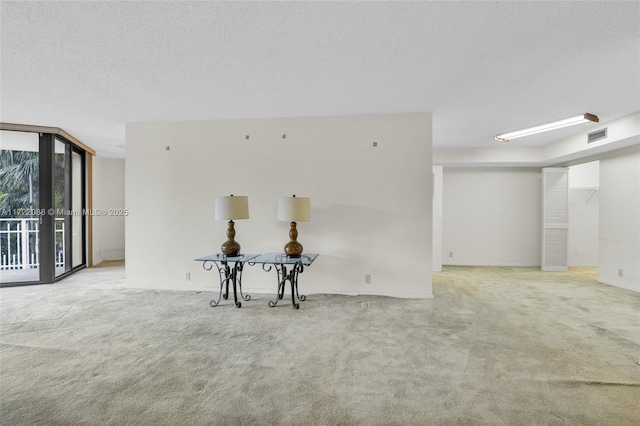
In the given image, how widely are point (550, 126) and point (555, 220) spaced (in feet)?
9.39

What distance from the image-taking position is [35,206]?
5.04 metres

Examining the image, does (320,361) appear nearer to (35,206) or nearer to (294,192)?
(294,192)

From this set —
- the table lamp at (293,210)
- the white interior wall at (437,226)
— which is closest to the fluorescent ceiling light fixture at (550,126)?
the white interior wall at (437,226)

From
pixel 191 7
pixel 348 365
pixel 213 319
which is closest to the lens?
pixel 191 7

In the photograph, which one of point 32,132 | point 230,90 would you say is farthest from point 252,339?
point 32,132

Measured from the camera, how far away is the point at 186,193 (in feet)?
15.5

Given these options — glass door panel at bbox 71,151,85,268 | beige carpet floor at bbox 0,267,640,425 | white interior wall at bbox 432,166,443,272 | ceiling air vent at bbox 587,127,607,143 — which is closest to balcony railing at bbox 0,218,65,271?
glass door panel at bbox 71,151,85,268

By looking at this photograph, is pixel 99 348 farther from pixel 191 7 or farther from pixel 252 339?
pixel 191 7

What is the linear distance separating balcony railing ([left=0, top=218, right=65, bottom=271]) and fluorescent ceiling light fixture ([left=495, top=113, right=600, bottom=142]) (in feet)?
25.9

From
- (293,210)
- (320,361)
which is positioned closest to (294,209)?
(293,210)

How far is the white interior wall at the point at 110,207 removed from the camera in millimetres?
7320

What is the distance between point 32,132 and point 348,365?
5.91 meters

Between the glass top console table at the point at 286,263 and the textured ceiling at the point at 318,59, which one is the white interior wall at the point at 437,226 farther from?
the glass top console table at the point at 286,263

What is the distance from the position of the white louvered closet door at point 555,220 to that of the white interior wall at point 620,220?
1050 mm
